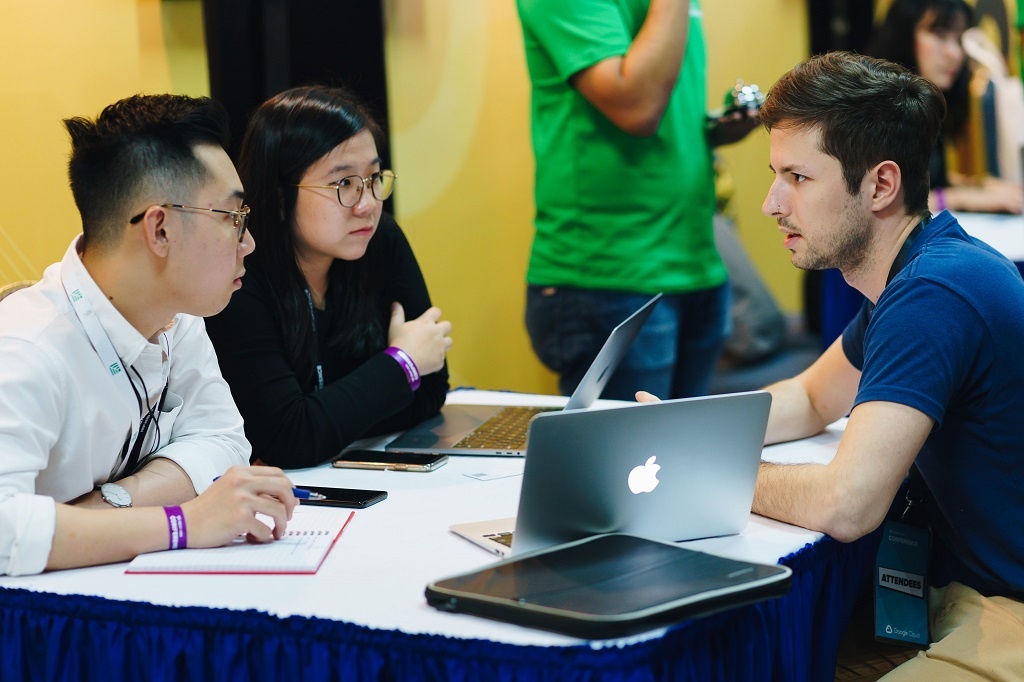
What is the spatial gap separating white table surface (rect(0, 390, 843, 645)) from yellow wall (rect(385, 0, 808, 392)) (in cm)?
196

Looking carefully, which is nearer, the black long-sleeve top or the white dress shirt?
the white dress shirt

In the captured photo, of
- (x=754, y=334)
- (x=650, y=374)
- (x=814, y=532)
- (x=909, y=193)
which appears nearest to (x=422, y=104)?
(x=650, y=374)

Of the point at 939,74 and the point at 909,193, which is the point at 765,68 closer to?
the point at 939,74

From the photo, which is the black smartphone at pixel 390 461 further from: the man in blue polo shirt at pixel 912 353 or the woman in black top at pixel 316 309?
the man in blue polo shirt at pixel 912 353

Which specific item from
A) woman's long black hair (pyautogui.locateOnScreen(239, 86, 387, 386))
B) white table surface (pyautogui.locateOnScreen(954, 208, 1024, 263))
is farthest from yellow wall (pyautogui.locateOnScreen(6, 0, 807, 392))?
white table surface (pyautogui.locateOnScreen(954, 208, 1024, 263))

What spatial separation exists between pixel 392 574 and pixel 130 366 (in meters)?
0.51

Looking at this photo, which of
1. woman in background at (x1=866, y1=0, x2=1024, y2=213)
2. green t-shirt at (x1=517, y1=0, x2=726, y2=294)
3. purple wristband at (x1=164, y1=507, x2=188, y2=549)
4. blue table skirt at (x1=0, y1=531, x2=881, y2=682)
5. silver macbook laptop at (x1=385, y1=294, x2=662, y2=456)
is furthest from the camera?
woman in background at (x1=866, y1=0, x2=1024, y2=213)

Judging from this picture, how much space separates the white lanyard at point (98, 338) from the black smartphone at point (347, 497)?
0.30 meters

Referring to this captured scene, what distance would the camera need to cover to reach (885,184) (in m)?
1.74

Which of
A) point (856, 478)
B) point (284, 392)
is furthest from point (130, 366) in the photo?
point (856, 478)

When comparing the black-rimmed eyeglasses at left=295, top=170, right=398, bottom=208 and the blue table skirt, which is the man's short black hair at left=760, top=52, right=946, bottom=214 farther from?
the black-rimmed eyeglasses at left=295, top=170, right=398, bottom=208

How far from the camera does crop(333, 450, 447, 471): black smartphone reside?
189 centimetres

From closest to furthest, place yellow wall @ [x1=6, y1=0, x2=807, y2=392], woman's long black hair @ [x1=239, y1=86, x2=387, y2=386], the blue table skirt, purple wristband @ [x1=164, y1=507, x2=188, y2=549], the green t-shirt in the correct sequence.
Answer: the blue table skirt
purple wristband @ [x1=164, y1=507, x2=188, y2=549]
woman's long black hair @ [x1=239, y1=86, x2=387, y2=386]
yellow wall @ [x1=6, y1=0, x2=807, y2=392]
the green t-shirt

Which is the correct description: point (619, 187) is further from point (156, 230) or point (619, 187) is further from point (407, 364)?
point (156, 230)
